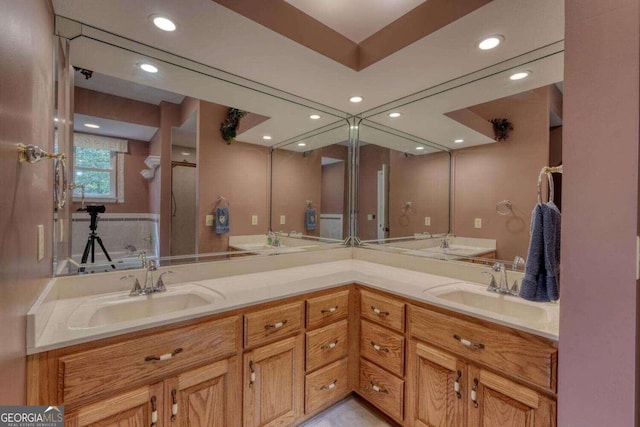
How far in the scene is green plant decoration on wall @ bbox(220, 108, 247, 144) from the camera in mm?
1997

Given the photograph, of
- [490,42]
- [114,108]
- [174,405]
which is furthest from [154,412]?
[490,42]

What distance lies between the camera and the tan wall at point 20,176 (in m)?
0.73

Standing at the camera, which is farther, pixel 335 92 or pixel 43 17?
pixel 335 92

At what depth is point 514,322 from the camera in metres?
1.16

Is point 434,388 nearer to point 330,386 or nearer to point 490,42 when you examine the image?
point 330,386

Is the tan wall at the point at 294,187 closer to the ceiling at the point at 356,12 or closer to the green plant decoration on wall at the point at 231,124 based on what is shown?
the green plant decoration on wall at the point at 231,124

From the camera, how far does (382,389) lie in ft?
5.56

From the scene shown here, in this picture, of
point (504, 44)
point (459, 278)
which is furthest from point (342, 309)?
point (504, 44)

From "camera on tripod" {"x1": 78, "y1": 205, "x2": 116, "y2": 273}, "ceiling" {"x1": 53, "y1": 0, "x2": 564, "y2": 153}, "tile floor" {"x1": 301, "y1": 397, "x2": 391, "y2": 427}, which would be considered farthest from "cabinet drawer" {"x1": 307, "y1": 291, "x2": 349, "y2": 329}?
"ceiling" {"x1": 53, "y1": 0, "x2": 564, "y2": 153}

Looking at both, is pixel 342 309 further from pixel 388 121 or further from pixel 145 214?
pixel 388 121

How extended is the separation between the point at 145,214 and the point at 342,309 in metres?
1.33

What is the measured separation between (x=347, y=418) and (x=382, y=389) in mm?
311

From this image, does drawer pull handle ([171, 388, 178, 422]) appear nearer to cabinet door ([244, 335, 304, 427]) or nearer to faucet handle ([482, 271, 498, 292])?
cabinet door ([244, 335, 304, 427])

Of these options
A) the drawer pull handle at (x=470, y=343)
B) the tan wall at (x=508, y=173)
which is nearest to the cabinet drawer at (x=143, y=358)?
the drawer pull handle at (x=470, y=343)
